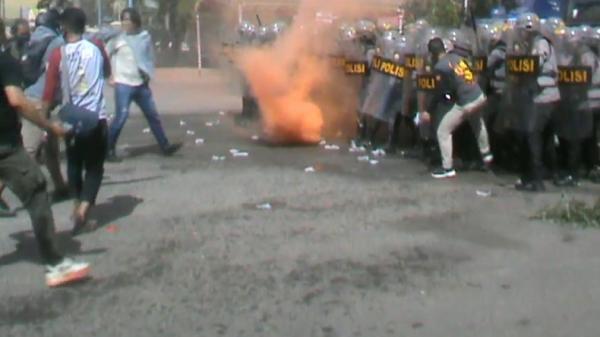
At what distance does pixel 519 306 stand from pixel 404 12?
15442 mm

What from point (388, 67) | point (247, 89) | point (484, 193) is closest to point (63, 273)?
point (484, 193)

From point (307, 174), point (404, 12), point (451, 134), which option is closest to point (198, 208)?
point (307, 174)

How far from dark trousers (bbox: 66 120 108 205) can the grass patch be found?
3676 mm

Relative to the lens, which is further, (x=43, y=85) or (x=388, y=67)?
(x=388, y=67)

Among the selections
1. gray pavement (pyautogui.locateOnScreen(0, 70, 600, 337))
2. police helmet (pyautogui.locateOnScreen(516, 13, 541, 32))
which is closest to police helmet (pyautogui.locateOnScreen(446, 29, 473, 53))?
police helmet (pyautogui.locateOnScreen(516, 13, 541, 32))

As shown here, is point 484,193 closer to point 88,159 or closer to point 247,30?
point 88,159

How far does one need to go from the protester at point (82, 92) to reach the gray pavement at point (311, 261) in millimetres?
375

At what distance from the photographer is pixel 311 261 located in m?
9.00

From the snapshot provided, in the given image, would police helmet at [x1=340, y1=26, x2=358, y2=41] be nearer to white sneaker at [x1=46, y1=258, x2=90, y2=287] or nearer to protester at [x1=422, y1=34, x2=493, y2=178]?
protester at [x1=422, y1=34, x2=493, y2=178]

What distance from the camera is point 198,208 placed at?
36.6ft

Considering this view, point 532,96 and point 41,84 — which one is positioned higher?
point 41,84

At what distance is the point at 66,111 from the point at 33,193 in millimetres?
1704

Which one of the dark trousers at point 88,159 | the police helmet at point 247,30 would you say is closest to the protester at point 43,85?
the dark trousers at point 88,159

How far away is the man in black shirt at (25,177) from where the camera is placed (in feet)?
27.0
